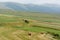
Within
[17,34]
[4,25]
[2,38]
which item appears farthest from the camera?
[4,25]

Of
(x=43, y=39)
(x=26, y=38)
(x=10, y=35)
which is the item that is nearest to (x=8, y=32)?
(x=10, y=35)

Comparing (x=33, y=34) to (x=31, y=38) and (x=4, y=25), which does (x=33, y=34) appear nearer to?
(x=31, y=38)

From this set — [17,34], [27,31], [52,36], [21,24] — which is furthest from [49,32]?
[21,24]

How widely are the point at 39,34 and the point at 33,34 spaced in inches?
87.8

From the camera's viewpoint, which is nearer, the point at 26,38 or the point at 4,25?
the point at 26,38

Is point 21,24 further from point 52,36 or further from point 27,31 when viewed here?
point 52,36

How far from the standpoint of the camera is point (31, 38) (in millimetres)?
55781

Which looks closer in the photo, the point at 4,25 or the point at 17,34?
the point at 17,34

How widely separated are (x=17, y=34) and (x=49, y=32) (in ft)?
37.9

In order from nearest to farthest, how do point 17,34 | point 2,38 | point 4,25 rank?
point 2,38 < point 17,34 < point 4,25

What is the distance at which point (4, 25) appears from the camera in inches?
2800

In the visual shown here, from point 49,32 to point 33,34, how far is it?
20.5 ft

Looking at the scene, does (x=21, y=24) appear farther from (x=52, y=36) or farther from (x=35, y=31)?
(x=52, y=36)

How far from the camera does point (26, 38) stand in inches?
2174
